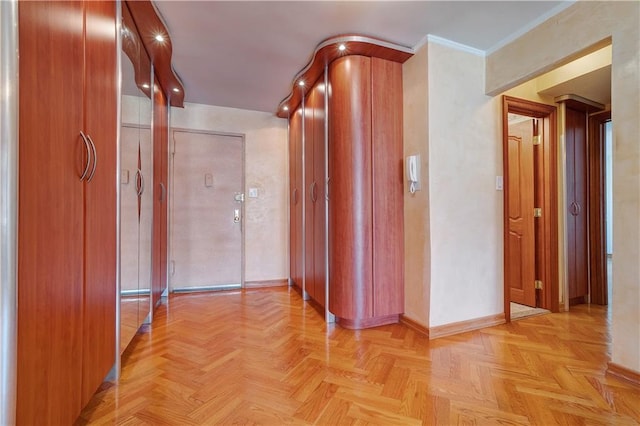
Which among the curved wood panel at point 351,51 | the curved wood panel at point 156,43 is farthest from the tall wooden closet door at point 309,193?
the curved wood panel at point 156,43

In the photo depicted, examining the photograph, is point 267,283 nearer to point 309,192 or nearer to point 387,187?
point 309,192

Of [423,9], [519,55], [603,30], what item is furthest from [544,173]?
[423,9]

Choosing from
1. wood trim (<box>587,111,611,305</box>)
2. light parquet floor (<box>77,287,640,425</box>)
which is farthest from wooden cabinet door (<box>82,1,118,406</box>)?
wood trim (<box>587,111,611,305</box>)

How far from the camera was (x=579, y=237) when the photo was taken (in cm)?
304

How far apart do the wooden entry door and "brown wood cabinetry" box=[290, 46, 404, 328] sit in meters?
1.46

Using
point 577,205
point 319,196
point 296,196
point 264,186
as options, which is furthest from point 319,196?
point 577,205

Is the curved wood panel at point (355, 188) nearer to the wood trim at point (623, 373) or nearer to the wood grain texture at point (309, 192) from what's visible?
the wood grain texture at point (309, 192)

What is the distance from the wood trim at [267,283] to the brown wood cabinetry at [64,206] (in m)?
2.22

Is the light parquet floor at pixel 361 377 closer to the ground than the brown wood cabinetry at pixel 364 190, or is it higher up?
closer to the ground

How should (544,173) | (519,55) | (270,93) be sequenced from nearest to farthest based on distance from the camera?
(519,55), (544,173), (270,93)

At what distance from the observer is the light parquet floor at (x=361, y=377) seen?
1.37m

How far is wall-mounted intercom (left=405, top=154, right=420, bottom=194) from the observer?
7.61ft

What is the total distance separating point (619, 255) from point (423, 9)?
191 cm

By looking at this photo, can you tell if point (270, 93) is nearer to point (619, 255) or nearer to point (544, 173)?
point (544, 173)
